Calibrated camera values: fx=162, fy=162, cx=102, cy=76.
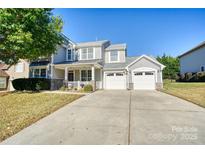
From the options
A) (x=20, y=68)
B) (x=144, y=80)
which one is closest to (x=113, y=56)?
(x=144, y=80)

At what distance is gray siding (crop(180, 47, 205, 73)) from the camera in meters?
24.6

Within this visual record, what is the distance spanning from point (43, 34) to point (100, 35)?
512 inches

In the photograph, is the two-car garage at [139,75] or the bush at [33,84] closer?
the bush at [33,84]

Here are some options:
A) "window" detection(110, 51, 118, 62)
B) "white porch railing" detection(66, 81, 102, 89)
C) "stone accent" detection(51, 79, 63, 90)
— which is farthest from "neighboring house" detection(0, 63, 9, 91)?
"window" detection(110, 51, 118, 62)

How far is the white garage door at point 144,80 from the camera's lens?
19.1 m

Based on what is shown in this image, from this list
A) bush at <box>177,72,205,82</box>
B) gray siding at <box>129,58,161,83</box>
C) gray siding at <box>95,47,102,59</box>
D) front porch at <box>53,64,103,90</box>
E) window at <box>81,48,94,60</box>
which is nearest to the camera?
gray siding at <box>129,58,161,83</box>

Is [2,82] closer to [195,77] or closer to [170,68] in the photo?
[195,77]

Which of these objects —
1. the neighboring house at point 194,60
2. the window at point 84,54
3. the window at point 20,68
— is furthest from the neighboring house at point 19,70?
the neighboring house at point 194,60

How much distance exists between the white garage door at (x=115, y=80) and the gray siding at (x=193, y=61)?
13.3m

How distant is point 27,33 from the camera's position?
1329 centimetres

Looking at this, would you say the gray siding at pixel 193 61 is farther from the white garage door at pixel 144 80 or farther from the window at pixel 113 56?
the window at pixel 113 56

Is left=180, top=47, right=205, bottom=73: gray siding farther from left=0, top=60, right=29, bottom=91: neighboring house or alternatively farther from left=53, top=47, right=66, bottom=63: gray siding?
left=0, top=60, right=29, bottom=91: neighboring house

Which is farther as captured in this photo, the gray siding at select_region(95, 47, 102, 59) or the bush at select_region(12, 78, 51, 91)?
the gray siding at select_region(95, 47, 102, 59)

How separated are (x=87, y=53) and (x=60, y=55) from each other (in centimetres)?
369
